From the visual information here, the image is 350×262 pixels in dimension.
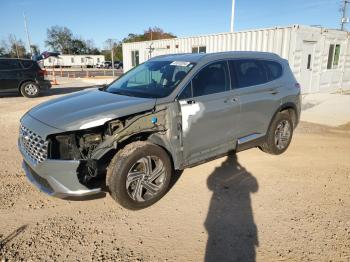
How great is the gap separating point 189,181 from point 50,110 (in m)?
2.17

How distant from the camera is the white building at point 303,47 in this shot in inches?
462

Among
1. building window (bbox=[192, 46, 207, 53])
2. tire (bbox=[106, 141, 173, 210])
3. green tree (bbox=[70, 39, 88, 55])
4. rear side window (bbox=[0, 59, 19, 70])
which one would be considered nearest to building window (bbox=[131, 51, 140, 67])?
building window (bbox=[192, 46, 207, 53])

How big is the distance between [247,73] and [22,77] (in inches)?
458

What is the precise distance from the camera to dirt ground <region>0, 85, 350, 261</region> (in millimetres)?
2869

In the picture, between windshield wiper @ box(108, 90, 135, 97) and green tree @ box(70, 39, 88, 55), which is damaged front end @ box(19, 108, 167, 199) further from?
green tree @ box(70, 39, 88, 55)

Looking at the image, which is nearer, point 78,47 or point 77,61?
point 77,61

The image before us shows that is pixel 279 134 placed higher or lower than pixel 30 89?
lower

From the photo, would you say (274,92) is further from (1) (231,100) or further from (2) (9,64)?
(2) (9,64)

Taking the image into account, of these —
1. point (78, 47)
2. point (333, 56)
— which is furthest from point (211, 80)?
point (78, 47)

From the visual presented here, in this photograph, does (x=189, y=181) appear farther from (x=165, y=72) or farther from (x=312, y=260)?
(x=312, y=260)

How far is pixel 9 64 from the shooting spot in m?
12.7

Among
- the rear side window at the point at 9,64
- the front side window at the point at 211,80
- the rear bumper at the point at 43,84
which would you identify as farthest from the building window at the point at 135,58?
the front side window at the point at 211,80

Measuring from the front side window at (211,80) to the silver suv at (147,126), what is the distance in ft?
0.05

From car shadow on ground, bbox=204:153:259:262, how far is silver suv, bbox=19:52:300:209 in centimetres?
42
